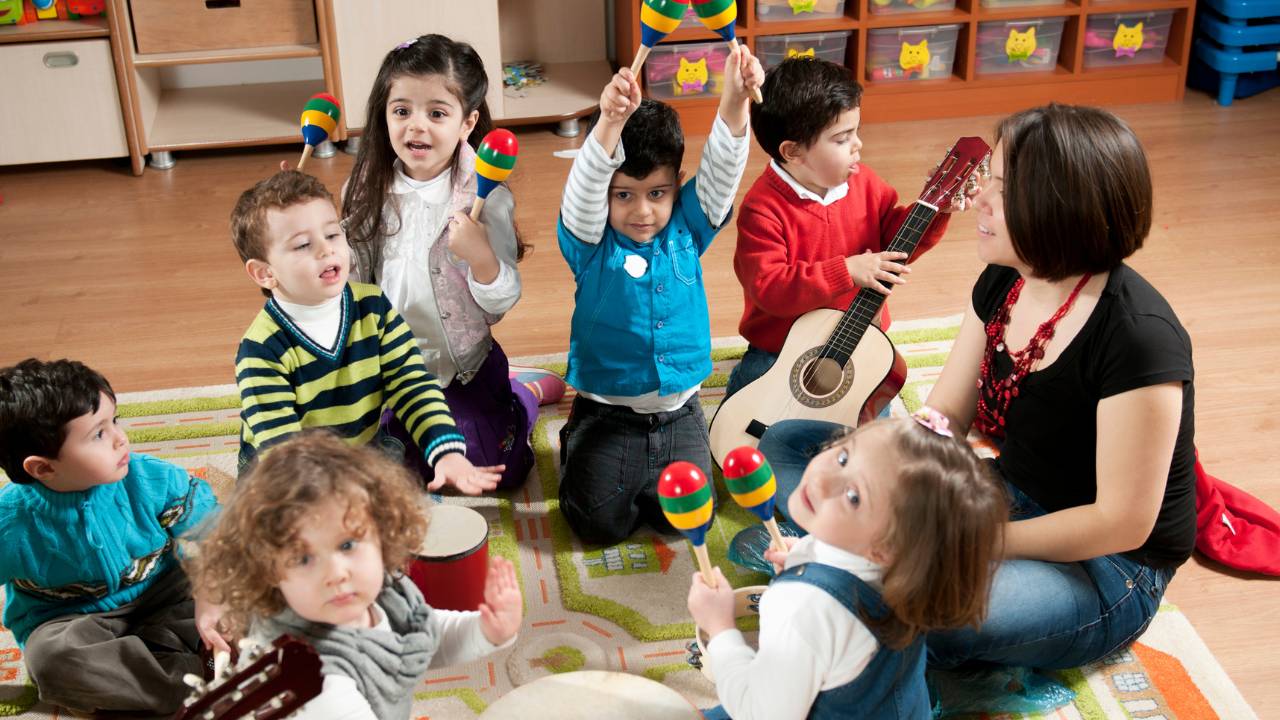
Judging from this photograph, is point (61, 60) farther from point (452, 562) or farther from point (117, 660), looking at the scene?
point (452, 562)

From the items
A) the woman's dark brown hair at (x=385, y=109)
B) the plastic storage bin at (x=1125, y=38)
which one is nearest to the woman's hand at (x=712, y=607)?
the woman's dark brown hair at (x=385, y=109)

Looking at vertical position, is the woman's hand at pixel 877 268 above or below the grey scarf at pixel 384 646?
above

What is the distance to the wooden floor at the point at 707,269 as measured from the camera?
238 centimetres

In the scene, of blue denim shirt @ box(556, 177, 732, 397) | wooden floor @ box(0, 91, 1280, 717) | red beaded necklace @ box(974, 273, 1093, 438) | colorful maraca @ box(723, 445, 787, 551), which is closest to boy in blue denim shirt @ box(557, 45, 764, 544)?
blue denim shirt @ box(556, 177, 732, 397)

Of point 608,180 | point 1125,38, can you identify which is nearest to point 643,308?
point 608,180

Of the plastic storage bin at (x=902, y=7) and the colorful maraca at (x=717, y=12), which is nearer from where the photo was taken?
the colorful maraca at (x=717, y=12)

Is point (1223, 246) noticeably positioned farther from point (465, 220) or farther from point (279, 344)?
point (279, 344)

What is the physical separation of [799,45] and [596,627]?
2.22m

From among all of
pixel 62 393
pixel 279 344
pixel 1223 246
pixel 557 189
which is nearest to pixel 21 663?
pixel 62 393

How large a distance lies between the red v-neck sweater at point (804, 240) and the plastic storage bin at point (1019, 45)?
169cm

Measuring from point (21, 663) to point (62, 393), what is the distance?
0.46 m

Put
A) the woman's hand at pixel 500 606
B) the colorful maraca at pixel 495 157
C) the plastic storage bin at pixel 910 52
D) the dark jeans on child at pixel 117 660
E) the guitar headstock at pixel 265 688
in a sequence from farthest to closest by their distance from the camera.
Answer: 1. the plastic storage bin at pixel 910 52
2. the colorful maraca at pixel 495 157
3. the dark jeans on child at pixel 117 660
4. the woman's hand at pixel 500 606
5. the guitar headstock at pixel 265 688

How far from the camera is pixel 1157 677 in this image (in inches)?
72.6

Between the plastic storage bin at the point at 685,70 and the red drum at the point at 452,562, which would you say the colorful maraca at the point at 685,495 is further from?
the plastic storage bin at the point at 685,70
